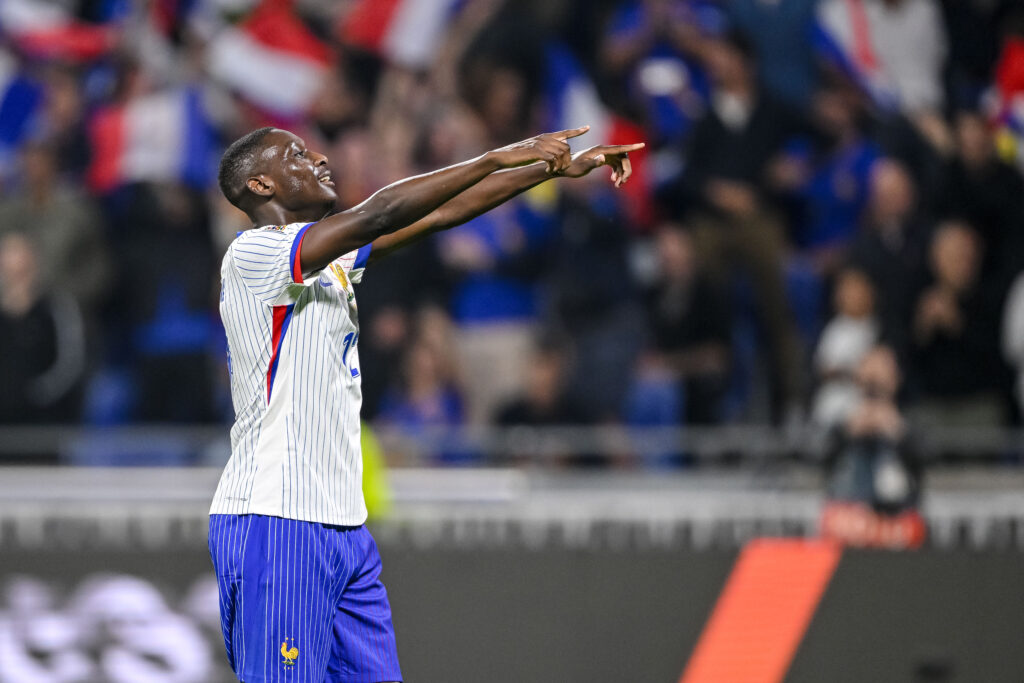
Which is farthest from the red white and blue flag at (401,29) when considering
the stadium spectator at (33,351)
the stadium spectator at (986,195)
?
the stadium spectator at (986,195)

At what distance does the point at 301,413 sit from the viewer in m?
3.79

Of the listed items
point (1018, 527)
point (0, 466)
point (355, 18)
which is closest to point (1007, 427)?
point (1018, 527)

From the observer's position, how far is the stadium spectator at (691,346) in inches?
344

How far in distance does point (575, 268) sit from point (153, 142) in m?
3.24

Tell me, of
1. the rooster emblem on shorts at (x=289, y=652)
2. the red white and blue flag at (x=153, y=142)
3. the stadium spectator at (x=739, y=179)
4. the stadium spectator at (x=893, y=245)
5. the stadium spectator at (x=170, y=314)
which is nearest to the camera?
the rooster emblem on shorts at (x=289, y=652)

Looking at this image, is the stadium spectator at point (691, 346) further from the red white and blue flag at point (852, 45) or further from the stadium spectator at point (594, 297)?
the red white and blue flag at point (852, 45)

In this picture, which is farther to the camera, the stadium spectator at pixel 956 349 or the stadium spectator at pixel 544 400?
the stadium spectator at pixel 544 400

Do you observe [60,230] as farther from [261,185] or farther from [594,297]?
[261,185]

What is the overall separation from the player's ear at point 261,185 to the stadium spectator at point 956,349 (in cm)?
540

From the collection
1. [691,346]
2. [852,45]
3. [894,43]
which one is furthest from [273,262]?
[894,43]

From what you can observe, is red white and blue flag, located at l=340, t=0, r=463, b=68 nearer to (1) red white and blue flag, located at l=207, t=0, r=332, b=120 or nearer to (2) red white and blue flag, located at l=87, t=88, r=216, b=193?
(1) red white and blue flag, located at l=207, t=0, r=332, b=120

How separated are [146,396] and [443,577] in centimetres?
425

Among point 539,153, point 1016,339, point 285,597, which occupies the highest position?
point 539,153

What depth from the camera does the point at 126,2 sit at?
10594 millimetres
